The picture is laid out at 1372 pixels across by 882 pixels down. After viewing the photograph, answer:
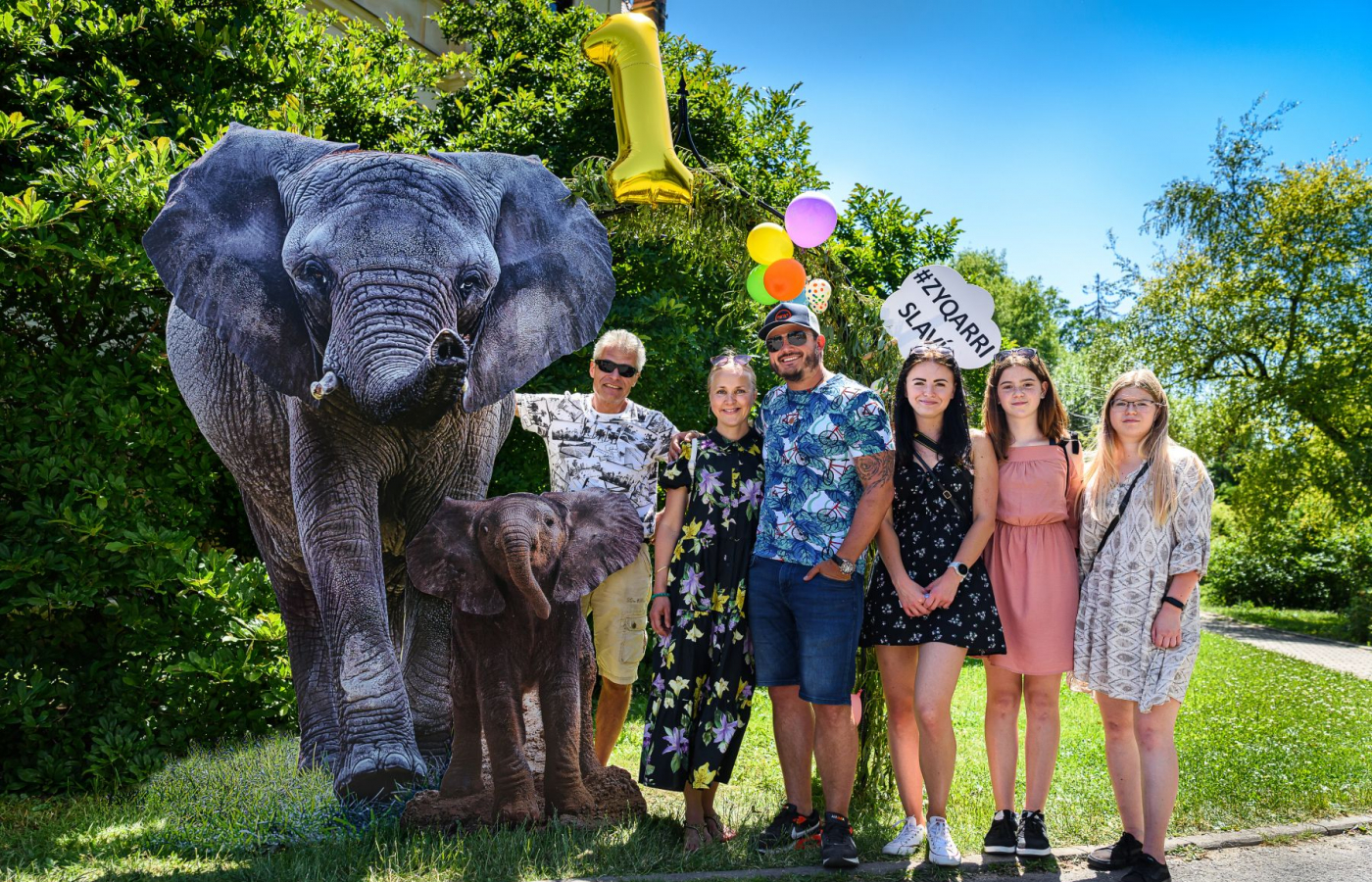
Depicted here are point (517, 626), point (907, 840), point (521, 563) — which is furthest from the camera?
point (517, 626)

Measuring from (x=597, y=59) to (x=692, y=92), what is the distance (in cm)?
525

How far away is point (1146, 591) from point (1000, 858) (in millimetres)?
1268

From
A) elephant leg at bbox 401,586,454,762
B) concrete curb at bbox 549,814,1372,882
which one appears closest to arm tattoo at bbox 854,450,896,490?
concrete curb at bbox 549,814,1372,882

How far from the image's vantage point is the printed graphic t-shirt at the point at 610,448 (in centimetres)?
463

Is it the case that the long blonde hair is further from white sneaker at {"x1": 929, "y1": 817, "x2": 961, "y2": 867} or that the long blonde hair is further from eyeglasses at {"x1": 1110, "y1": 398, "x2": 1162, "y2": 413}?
white sneaker at {"x1": 929, "y1": 817, "x2": 961, "y2": 867}

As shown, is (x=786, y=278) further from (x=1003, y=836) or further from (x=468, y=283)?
(x=1003, y=836)

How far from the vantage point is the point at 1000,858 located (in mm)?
4141

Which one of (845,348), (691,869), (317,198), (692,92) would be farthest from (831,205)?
(692,92)

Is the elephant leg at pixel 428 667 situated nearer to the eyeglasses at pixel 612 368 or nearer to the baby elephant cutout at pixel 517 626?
the baby elephant cutout at pixel 517 626

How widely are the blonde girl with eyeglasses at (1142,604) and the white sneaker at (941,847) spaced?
A: 0.64 metres

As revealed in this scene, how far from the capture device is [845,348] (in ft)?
17.2

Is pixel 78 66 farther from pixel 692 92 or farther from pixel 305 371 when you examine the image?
pixel 692 92

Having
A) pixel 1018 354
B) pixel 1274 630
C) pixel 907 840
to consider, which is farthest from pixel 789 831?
pixel 1274 630

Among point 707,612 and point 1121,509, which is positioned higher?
point 1121,509
